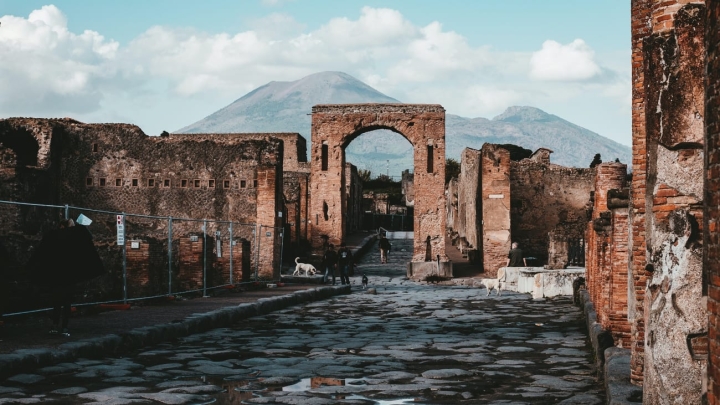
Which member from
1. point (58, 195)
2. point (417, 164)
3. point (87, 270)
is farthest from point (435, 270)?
point (87, 270)

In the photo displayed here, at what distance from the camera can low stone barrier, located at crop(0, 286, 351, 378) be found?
680 centimetres

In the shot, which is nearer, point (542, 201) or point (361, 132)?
point (361, 132)

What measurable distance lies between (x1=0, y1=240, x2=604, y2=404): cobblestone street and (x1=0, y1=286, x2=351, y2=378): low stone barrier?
0.15 metres

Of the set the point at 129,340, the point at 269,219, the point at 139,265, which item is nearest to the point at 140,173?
the point at 269,219

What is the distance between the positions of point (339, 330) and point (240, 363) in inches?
124

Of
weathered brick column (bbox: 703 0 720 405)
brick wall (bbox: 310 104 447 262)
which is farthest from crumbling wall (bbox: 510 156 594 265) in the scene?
weathered brick column (bbox: 703 0 720 405)

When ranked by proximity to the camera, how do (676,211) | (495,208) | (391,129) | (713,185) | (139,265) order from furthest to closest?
(391,129) → (495,208) → (139,265) → (676,211) → (713,185)

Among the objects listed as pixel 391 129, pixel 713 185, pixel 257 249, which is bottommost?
pixel 257 249

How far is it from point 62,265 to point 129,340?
104 centimetres

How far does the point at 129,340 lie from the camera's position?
8.48 meters

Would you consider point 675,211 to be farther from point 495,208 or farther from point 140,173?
point 140,173

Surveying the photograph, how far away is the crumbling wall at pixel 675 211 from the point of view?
4059mm

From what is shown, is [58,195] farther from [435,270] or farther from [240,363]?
[240,363]

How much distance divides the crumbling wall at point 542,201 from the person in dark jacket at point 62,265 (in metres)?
22.7
